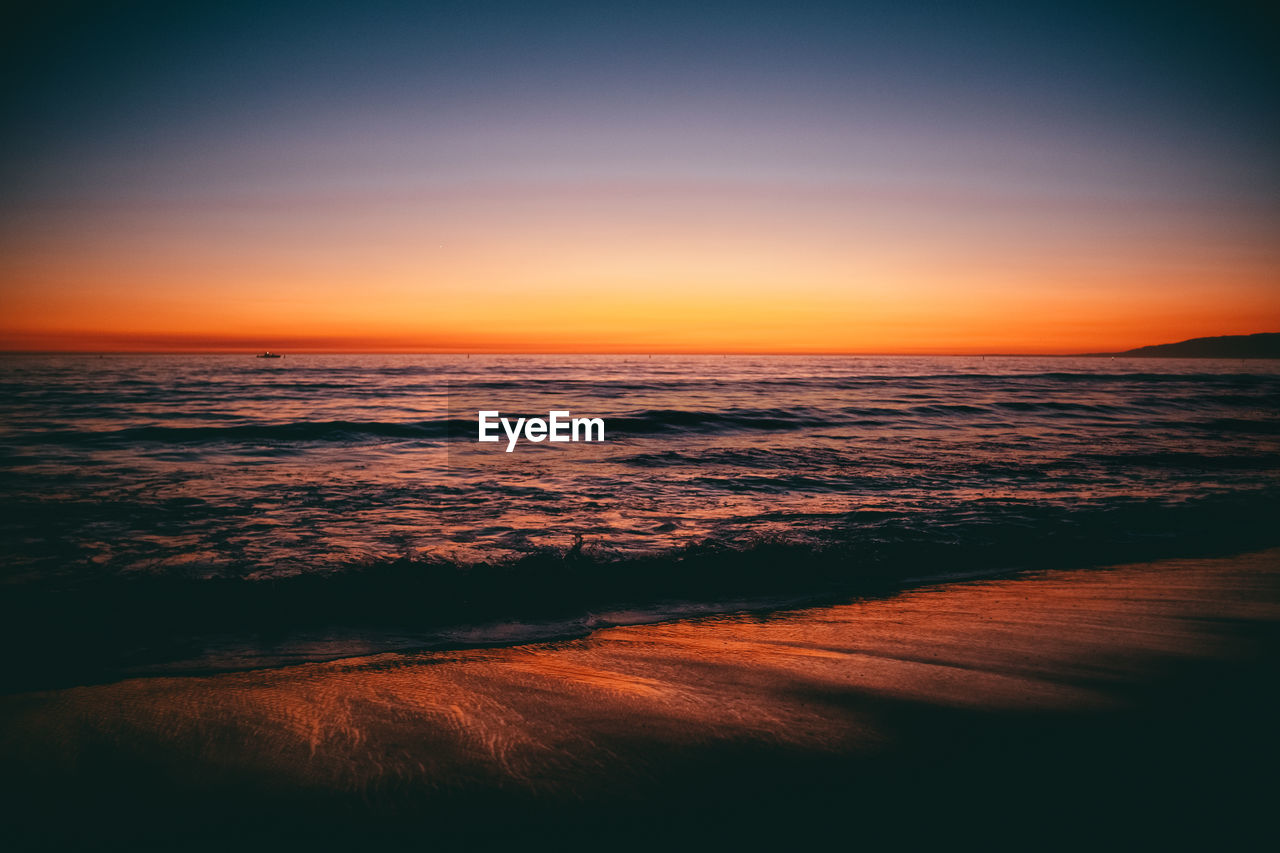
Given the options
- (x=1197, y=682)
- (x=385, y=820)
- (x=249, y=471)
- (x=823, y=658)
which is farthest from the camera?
(x=249, y=471)

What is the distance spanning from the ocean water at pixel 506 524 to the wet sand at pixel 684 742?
2.85ft

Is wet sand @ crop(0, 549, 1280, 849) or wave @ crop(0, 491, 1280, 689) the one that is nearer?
wet sand @ crop(0, 549, 1280, 849)

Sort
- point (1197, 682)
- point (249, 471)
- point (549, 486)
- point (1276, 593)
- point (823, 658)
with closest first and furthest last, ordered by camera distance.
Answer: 1. point (1197, 682)
2. point (823, 658)
3. point (1276, 593)
4. point (549, 486)
5. point (249, 471)

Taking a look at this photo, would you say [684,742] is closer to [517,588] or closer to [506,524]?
[517,588]

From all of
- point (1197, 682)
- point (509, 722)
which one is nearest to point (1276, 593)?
point (1197, 682)

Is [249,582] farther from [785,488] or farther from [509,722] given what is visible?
[785,488]

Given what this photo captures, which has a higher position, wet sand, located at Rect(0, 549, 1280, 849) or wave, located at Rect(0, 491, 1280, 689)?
wet sand, located at Rect(0, 549, 1280, 849)

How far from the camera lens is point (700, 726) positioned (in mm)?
2885

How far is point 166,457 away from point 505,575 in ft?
36.1

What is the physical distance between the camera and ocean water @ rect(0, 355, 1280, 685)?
15.4 feet

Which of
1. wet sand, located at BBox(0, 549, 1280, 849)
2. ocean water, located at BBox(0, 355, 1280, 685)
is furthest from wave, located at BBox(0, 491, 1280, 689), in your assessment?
wet sand, located at BBox(0, 549, 1280, 849)

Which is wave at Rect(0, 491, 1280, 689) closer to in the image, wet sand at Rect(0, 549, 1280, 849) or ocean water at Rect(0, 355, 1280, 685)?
ocean water at Rect(0, 355, 1280, 685)

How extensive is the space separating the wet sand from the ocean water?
2.85ft

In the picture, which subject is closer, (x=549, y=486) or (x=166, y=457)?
(x=549, y=486)
